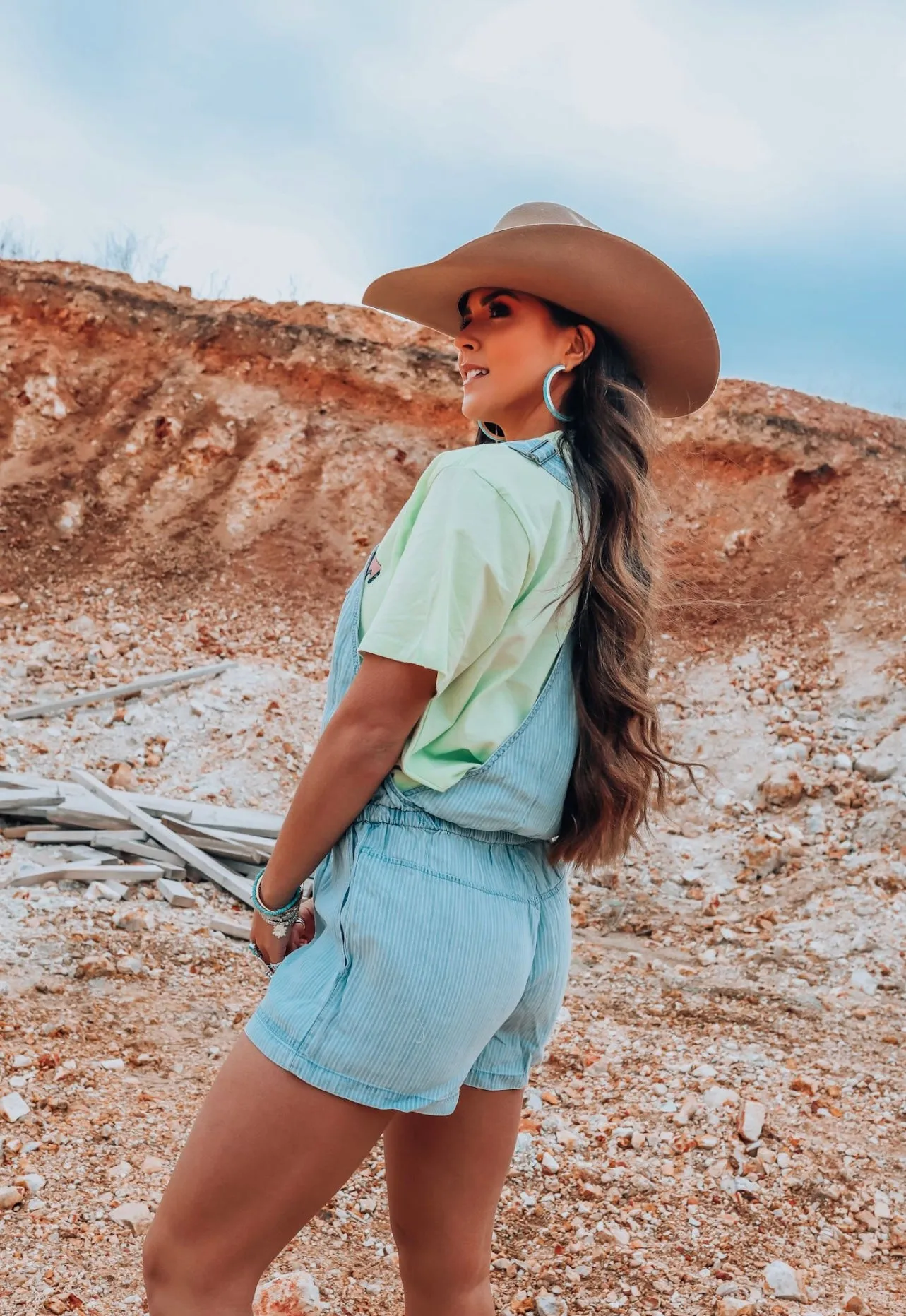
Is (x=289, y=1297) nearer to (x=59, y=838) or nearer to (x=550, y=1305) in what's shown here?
(x=550, y=1305)

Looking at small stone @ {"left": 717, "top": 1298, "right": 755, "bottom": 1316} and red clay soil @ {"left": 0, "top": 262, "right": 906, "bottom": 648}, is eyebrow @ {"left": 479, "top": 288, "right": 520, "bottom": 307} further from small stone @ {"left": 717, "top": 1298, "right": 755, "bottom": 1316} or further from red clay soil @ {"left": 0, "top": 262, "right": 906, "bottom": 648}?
red clay soil @ {"left": 0, "top": 262, "right": 906, "bottom": 648}

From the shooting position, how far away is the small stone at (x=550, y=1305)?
103 inches

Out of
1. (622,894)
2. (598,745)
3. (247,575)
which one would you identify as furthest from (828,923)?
(247,575)

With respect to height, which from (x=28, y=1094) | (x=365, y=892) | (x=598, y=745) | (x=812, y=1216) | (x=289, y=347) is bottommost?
(x=28, y=1094)

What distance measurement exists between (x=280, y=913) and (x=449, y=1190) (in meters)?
0.51

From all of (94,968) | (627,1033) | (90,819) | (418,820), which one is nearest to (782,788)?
(627,1033)

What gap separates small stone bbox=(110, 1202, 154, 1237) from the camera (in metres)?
2.67

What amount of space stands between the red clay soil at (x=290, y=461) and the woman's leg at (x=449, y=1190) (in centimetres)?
813

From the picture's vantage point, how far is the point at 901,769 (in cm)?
726

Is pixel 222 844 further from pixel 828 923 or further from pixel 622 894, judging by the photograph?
pixel 828 923

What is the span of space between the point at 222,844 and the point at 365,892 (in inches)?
184

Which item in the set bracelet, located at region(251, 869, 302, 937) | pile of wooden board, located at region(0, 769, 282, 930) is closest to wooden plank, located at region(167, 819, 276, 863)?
pile of wooden board, located at region(0, 769, 282, 930)

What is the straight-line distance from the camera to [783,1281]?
8.95ft

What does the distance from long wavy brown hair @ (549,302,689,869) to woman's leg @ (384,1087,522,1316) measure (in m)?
0.42
